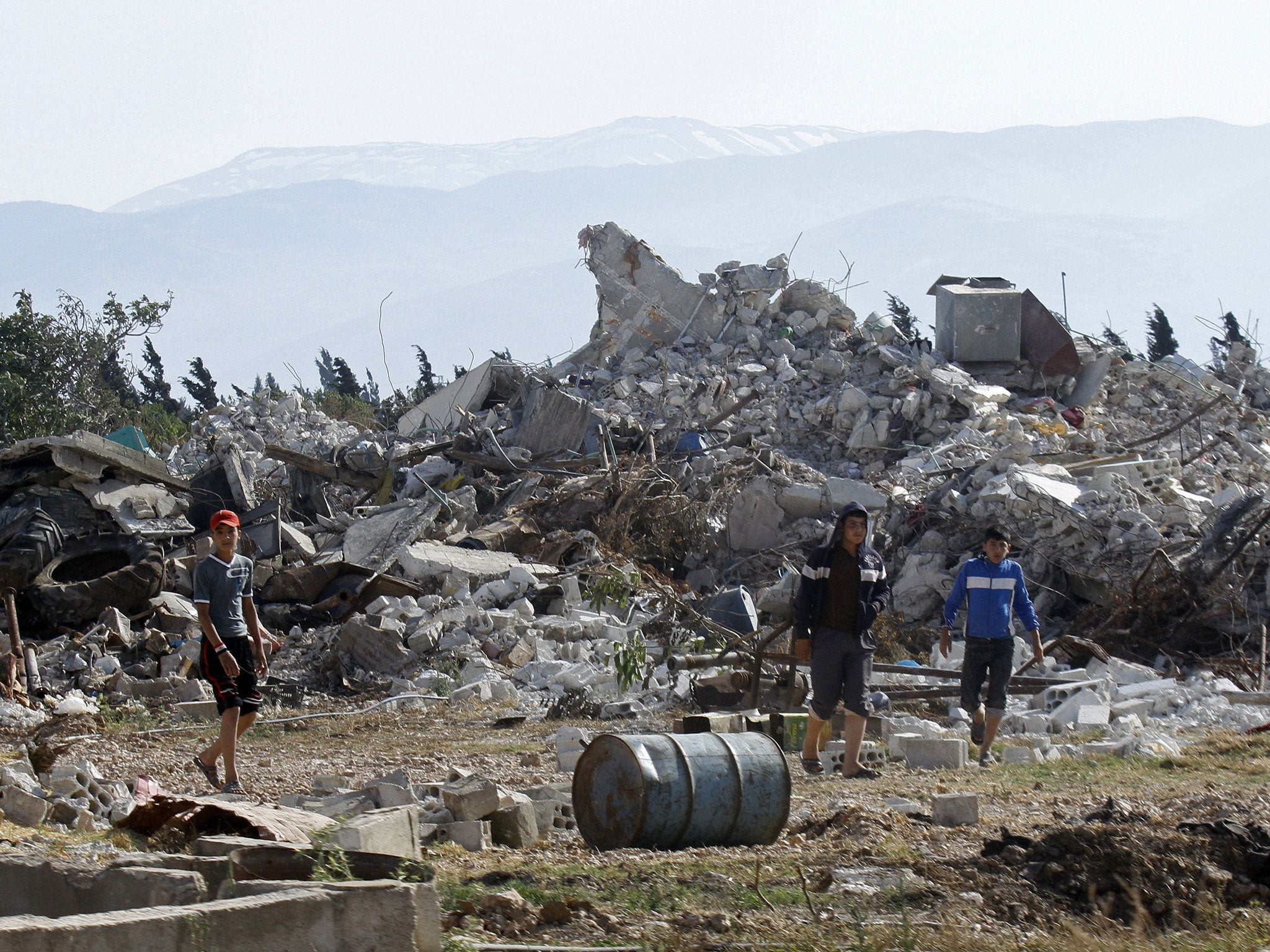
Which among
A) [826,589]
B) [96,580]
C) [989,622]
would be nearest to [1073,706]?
[989,622]

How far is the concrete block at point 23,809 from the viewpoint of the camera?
5062 millimetres

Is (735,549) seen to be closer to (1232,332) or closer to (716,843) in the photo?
(716,843)

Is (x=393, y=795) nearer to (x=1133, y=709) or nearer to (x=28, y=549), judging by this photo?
(x=1133, y=709)

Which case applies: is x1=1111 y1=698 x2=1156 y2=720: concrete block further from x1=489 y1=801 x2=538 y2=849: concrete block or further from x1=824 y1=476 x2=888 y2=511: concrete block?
x1=824 y1=476 x2=888 y2=511: concrete block

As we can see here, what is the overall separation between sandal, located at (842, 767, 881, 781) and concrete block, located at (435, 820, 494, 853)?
6.43ft

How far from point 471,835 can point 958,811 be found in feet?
5.65

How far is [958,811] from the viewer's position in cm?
452

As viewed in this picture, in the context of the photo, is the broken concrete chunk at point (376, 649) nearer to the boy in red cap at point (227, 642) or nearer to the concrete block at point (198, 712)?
the concrete block at point (198, 712)

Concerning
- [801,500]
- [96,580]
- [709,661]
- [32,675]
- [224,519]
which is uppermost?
[224,519]

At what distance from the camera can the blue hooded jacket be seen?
672cm

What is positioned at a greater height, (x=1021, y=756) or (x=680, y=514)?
(x=680, y=514)

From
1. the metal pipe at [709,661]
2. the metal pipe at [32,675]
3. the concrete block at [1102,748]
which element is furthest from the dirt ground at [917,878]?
the metal pipe at [32,675]

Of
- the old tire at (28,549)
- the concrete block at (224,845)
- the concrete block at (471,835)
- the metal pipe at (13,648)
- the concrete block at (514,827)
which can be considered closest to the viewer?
the concrete block at (224,845)

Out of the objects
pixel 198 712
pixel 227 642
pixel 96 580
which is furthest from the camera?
pixel 96 580
